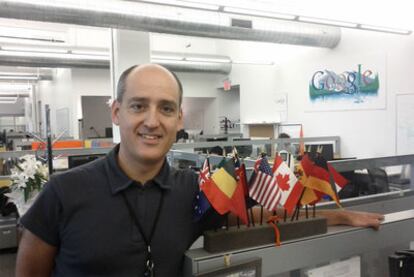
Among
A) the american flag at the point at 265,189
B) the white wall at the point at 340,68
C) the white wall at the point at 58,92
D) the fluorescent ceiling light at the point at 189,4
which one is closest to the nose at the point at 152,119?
the american flag at the point at 265,189

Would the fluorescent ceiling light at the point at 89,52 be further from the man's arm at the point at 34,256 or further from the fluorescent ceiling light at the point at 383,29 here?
the man's arm at the point at 34,256

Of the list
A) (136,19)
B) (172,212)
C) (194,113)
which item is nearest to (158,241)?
(172,212)

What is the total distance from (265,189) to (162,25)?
4.43 m

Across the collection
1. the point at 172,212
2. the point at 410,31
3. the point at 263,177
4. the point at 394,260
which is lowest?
the point at 394,260

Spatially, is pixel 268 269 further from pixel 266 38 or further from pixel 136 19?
pixel 266 38

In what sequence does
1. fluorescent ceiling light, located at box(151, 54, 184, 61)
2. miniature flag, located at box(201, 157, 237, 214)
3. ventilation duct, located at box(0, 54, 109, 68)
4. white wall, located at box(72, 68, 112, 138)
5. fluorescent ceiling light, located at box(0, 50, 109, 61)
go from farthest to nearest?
white wall, located at box(72, 68, 112, 138), fluorescent ceiling light, located at box(151, 54, 184, 61), ventilation duct, located at box(0, 54, 109, 68), fluorescent ceiling light, located at box(0, 50, 109, 61), miniature flag, located at box(201, 157, 237, 214)

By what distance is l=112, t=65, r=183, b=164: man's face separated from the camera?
920mm

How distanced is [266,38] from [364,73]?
173 centimetres

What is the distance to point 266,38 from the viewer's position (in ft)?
19.0

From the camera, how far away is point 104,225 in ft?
2.96

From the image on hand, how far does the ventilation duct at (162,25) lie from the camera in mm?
4234

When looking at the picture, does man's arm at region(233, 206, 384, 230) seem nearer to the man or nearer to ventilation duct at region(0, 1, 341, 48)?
the man

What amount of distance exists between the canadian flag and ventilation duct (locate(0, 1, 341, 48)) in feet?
13.7

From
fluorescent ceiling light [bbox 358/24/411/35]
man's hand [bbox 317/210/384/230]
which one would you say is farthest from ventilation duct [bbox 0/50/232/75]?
man's hand [bbox 317/210/384/230]
